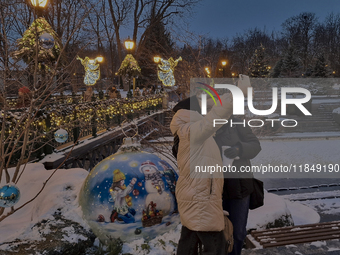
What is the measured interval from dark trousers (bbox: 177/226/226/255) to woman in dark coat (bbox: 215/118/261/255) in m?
0.42

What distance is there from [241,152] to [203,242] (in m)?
0.98

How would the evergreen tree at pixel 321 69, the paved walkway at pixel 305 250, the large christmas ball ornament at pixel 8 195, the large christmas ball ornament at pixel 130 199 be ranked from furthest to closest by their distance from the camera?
1. the evergreen tree at pixel 321 69
2. the paved walkway at pixel 305 250
3. the large christmas ball ornament at pixel 130 199
4. the large christmas ball ornament at pixel 8 195

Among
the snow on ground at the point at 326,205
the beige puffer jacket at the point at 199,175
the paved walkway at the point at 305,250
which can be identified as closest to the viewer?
the beige puffer jacket at the point at 199,175

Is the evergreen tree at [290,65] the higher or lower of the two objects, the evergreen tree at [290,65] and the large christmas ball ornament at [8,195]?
the higher

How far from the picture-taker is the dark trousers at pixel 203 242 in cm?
263

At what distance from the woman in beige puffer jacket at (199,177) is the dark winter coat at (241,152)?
0.30 meters

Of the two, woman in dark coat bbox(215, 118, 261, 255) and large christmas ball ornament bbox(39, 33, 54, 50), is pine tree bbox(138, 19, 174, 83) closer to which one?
large christmas ball ornament bbox(39, 33, 54, 50)

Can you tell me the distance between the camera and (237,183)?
9.77ft

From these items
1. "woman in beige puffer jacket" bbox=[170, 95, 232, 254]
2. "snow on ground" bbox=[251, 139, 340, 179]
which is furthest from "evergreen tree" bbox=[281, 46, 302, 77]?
"woman in beige puffer jacket" bbox=[170, 95, 232, 254]

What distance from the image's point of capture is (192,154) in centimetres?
271

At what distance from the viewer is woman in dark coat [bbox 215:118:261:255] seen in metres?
2.98

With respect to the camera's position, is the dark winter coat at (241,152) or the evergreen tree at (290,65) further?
the evergreen tree at (290,65)

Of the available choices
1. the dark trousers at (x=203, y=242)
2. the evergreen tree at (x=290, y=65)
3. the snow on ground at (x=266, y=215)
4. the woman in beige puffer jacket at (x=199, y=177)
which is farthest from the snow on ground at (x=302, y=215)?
the evergreen tree at (x=290, y=65)

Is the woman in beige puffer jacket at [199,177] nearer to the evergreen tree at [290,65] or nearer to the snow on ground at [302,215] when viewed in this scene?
the snow on ground at [302,215]
